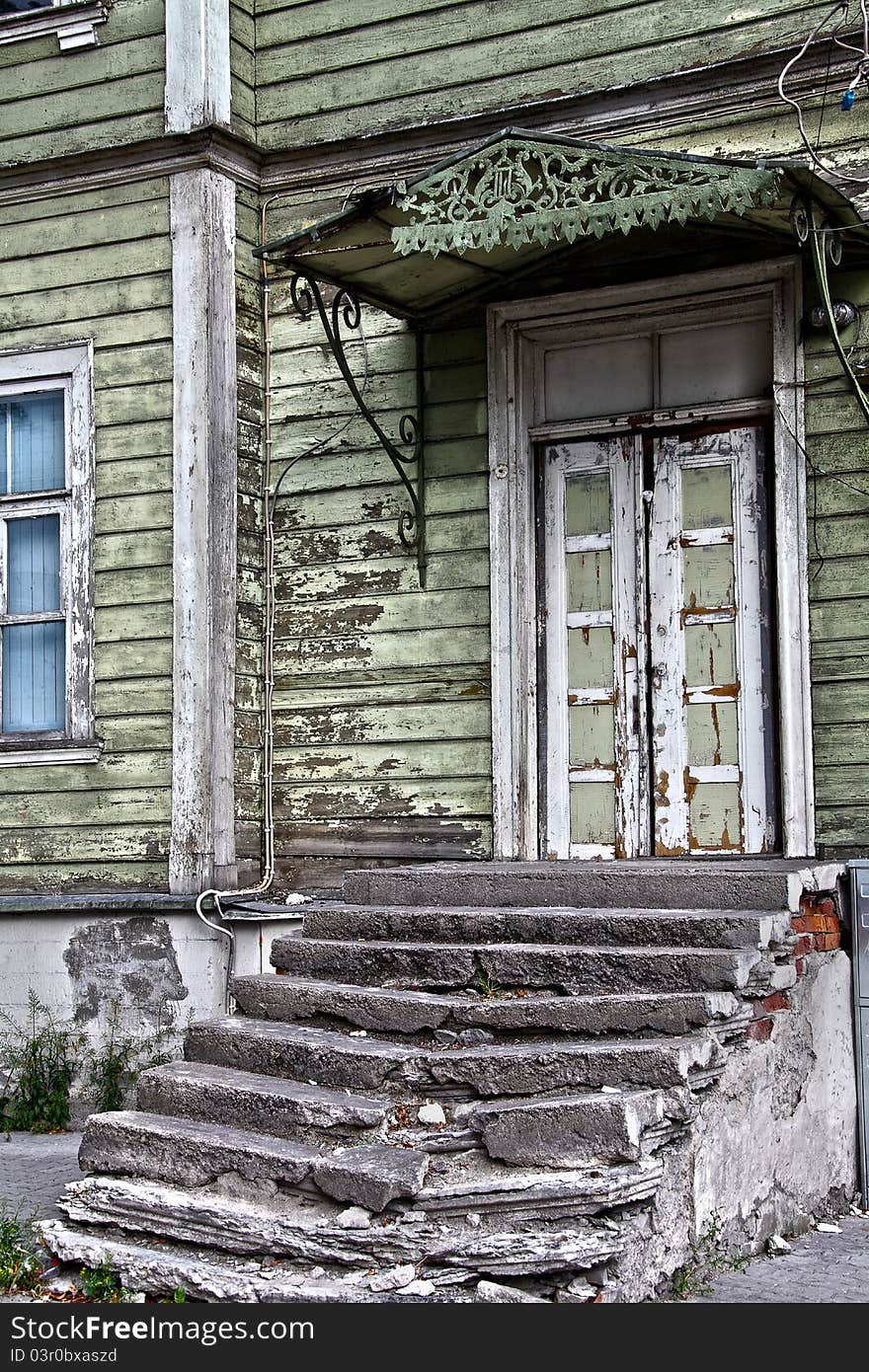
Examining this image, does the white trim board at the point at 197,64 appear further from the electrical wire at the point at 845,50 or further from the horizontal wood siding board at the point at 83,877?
the horizontal wood siding board at the point at 83,877

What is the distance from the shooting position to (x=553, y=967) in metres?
5.26

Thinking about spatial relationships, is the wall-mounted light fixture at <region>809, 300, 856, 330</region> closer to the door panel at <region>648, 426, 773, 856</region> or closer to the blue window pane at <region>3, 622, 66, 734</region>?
the door panel at <region>648, 426, 773, 856</region>

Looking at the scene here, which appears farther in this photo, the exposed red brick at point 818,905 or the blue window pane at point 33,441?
the blue window pane at point 33,441

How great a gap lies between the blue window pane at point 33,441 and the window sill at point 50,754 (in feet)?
4.35

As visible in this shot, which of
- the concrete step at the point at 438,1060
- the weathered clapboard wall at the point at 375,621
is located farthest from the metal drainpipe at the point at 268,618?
the concrete step at the point at 438,1060

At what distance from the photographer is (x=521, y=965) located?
5.32 metres

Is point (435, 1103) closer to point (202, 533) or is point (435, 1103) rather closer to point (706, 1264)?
point (706, 1264)

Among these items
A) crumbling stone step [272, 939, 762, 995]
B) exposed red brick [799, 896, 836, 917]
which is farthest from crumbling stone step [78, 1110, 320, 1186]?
exposed red brick [799, 896, 836, 917]

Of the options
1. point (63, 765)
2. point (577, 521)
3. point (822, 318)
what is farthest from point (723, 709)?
point (63, 765)

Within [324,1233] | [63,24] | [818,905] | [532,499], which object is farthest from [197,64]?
[324,1233]

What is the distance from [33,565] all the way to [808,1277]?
5133 mm

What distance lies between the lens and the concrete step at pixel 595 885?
17.9ft

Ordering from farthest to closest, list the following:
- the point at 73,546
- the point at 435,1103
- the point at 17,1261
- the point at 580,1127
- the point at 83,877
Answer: the point at 73,546
the point at 83,877
the point at 435,1103
the point at 17,1261
the point at 580,1127

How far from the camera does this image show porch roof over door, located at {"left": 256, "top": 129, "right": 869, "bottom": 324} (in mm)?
5660
